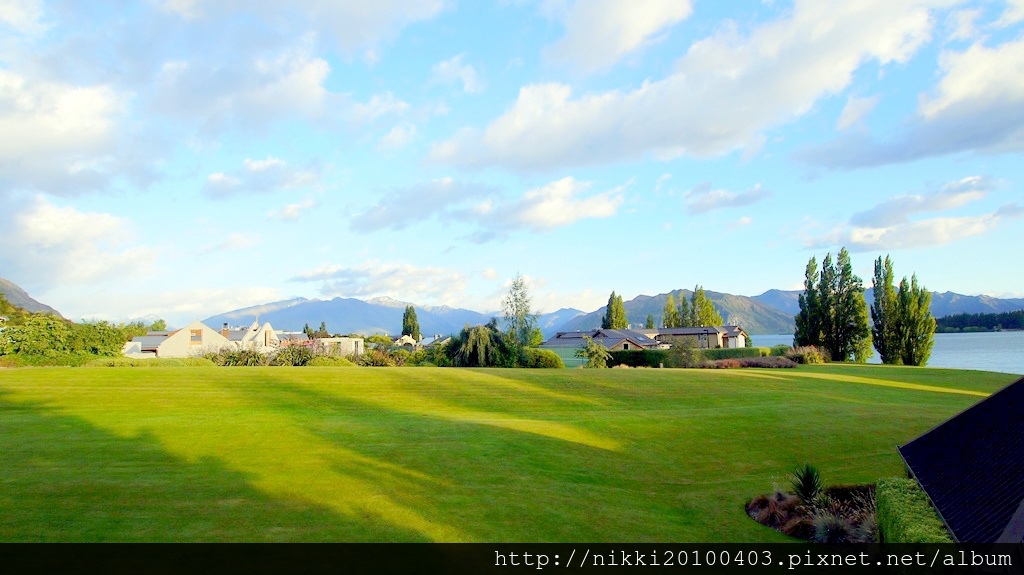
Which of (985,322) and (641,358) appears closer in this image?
(641,358)

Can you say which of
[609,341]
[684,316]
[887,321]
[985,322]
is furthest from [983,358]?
[985,322]

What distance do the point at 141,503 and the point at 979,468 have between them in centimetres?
1327

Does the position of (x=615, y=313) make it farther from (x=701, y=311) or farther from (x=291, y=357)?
(x=291, y=357)

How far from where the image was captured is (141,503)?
10242 mm

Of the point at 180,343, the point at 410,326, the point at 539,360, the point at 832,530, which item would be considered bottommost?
the point at 832,530

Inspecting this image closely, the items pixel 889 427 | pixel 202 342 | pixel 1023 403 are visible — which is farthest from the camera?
pixel 202 342

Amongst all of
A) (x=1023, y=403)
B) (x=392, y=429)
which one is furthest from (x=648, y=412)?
(x=1023, y=403)

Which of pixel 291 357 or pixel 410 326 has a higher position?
pixel 410 326

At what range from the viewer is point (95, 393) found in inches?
912

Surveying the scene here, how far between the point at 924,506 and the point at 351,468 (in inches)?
427

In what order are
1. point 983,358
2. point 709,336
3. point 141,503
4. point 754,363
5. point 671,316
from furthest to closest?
point 671,316 < point 983,358 < point 709,336 < point 754,363 < point 141,503

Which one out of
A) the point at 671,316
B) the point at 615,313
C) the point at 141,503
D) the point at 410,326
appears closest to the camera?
the point at 141,503

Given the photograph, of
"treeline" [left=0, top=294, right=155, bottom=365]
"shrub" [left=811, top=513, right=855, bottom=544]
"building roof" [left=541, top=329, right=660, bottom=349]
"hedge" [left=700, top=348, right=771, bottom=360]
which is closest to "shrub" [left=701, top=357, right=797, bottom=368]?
"hedge" [left=700, top=348, right=771, bottom=360]
